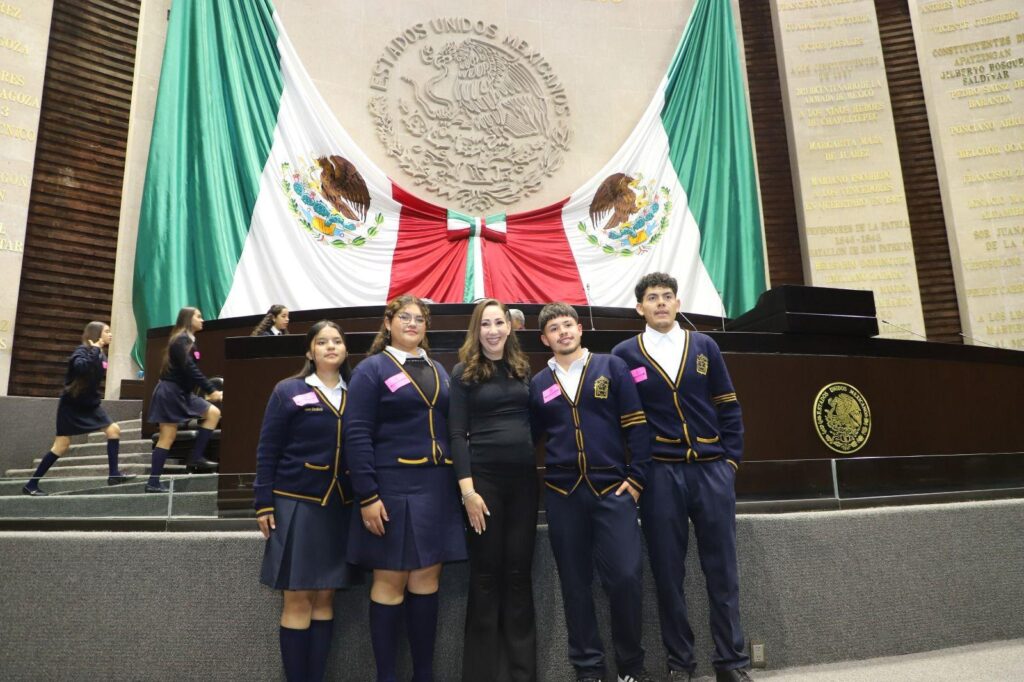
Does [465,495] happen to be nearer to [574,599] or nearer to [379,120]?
[574,599]

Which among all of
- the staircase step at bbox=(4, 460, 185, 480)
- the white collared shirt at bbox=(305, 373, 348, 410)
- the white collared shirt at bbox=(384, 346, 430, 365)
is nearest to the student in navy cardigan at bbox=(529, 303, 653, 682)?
the white collared shirt at bbox=(384, 346, 430, 365)

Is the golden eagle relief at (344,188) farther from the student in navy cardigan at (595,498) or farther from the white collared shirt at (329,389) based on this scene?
the student in navy cardigan at (595,498)

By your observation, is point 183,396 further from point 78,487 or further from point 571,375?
point 571,375

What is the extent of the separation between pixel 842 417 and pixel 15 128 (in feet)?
23.8

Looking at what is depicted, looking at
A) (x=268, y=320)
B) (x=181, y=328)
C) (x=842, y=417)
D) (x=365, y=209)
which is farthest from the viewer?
(x=365, y=209)

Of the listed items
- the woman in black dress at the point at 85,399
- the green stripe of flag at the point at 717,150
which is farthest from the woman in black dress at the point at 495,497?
the green stripe of flag at the point at 717,150

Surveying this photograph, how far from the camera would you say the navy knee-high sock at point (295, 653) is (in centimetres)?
207

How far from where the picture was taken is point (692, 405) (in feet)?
7.60

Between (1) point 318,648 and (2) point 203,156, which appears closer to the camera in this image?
(1) point 318,648

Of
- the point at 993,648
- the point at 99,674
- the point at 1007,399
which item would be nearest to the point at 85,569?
the point at 99,674

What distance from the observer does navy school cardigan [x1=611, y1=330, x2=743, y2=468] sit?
89.4 inches

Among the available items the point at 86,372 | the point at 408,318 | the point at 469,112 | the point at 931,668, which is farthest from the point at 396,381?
the point at 469,112

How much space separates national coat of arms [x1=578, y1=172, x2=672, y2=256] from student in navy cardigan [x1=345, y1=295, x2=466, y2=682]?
5.91 m

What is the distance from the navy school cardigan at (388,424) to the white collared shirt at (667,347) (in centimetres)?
74
